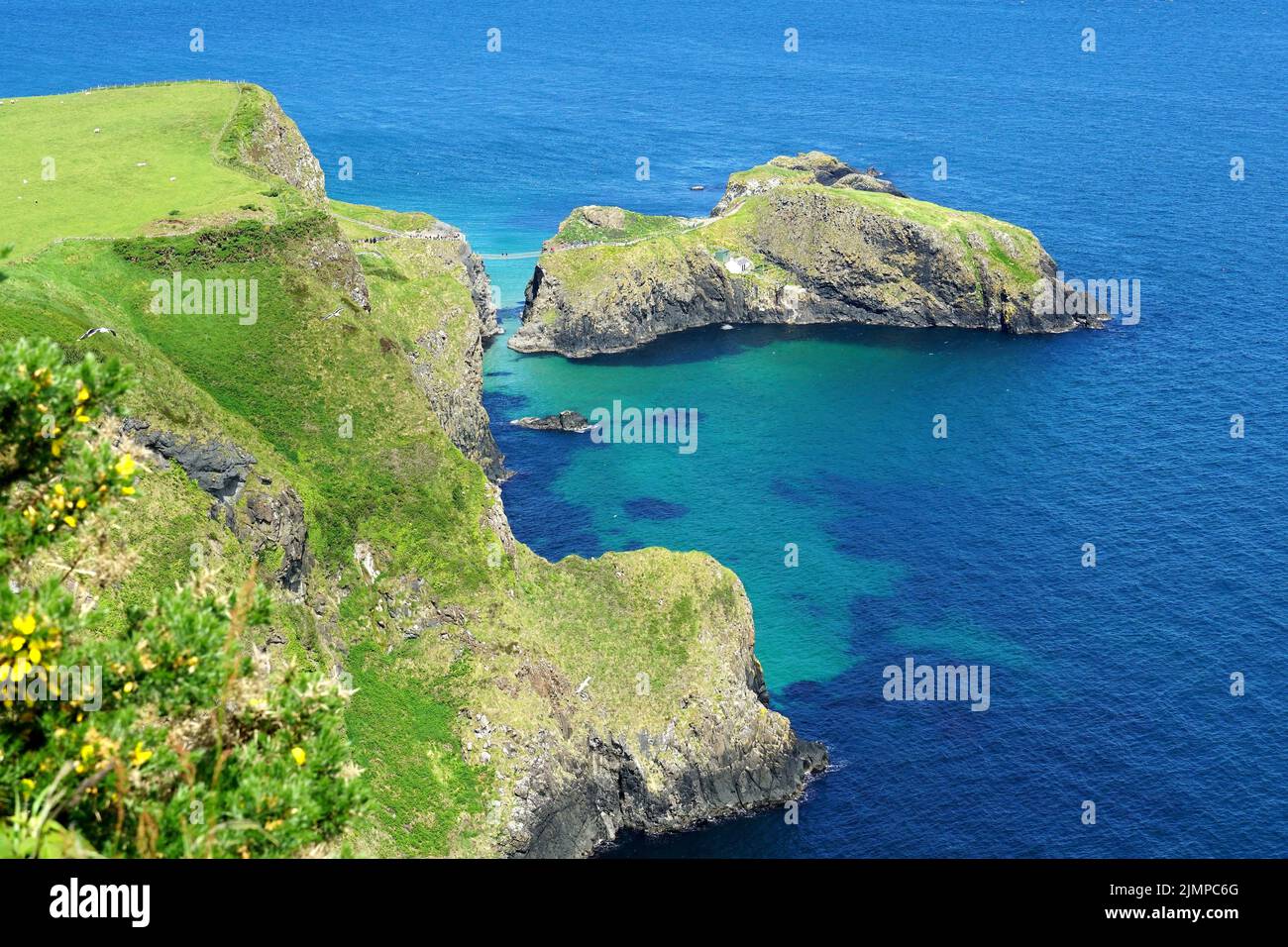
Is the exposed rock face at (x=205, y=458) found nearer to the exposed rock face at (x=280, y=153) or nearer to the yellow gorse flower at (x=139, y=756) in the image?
the yellow gorse flower at (x=139, y=756)

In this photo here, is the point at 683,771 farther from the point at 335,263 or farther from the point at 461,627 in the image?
the point at 335,263

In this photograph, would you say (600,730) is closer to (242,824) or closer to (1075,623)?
(1075,623)

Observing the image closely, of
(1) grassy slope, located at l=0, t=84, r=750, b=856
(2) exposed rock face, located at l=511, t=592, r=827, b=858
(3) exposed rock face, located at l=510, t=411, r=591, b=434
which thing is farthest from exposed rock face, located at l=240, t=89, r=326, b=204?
(2) exposed rock face, located at l=511, t=592, r=827, b=858

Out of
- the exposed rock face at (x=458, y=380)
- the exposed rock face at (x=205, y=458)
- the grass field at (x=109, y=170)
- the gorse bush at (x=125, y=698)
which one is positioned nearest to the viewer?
the gorse bush at (x=125, y=698)

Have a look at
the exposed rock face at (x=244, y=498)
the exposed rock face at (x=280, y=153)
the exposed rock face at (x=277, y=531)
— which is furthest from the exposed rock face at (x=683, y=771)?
the exposed rock face at (x=280, y=153)

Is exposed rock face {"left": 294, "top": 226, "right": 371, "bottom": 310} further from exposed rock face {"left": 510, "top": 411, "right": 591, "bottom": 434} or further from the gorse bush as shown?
the gorse bush
